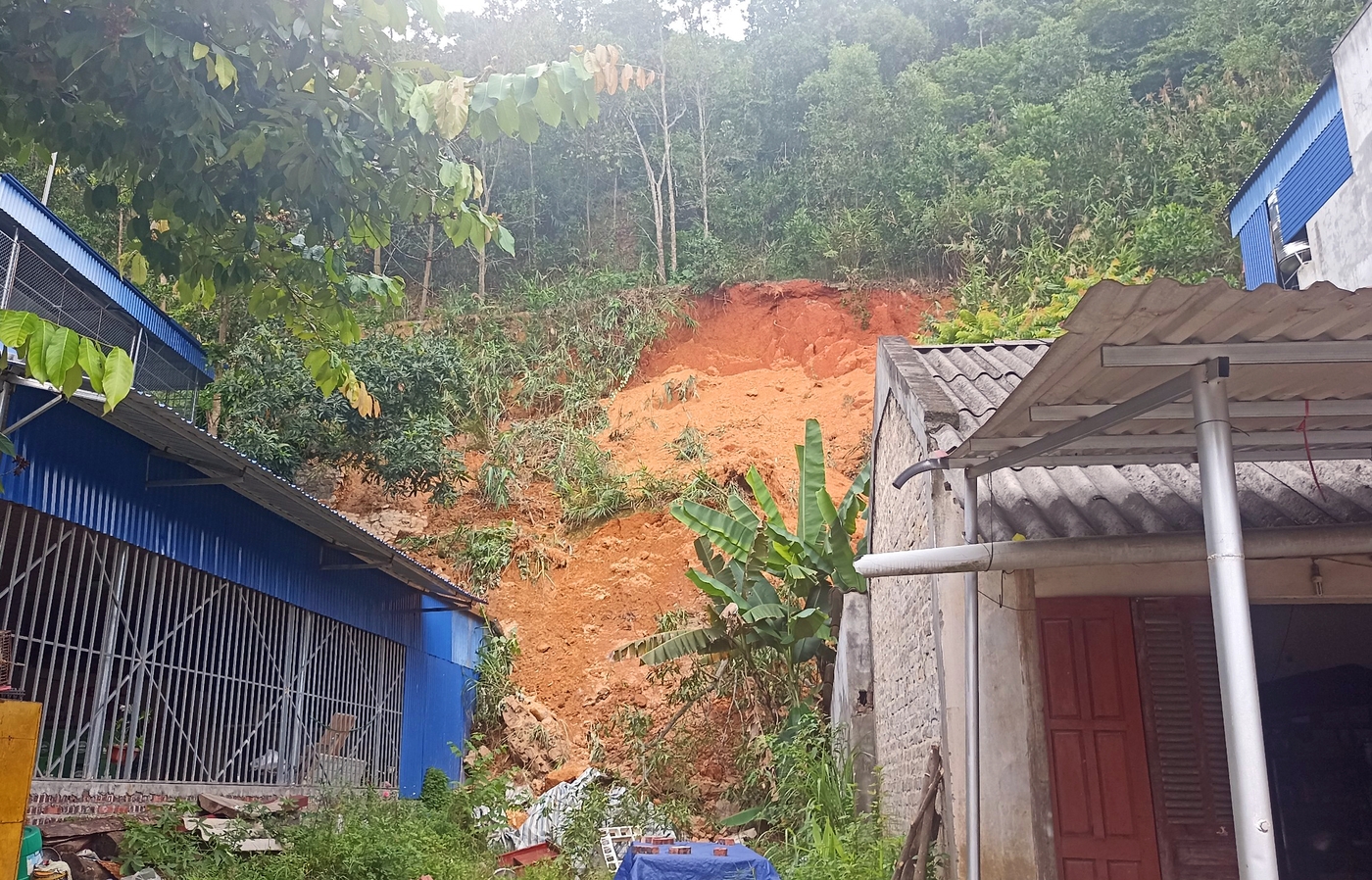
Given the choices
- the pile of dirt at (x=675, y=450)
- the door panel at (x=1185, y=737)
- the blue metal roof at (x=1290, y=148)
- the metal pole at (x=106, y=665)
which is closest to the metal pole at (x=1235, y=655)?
the door panel at (x=1185, y=737)

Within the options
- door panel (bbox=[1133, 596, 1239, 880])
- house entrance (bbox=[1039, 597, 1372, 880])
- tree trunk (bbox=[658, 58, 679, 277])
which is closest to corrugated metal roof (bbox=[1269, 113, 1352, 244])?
door panel (bbox=[1133, 596, 1239, 880])

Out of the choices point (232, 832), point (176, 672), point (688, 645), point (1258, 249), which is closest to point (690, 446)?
point (688, 645)

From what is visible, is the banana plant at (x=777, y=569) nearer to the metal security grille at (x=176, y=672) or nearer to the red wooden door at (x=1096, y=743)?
the metal security grille at (x=176, y=672)

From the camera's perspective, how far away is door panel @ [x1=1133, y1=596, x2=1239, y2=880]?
6176 mm

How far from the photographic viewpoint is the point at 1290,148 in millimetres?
14305

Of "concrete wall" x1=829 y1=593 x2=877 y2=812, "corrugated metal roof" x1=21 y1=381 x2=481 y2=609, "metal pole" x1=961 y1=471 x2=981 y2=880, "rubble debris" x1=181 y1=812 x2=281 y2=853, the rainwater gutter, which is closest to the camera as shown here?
the rainwater gutter

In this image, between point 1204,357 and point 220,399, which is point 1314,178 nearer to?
point 1204,357

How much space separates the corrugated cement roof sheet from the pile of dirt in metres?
11.1

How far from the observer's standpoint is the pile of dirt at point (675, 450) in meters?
16.9

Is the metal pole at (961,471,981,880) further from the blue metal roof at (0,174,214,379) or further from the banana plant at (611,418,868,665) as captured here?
the blue metal roof at (0,174,214,379)

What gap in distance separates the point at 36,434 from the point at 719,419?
618 inches

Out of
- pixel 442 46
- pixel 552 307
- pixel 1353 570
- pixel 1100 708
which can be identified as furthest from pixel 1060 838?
pixel 442 46

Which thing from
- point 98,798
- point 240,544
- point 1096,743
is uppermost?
point 240,544

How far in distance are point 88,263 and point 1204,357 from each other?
14.9 meters
